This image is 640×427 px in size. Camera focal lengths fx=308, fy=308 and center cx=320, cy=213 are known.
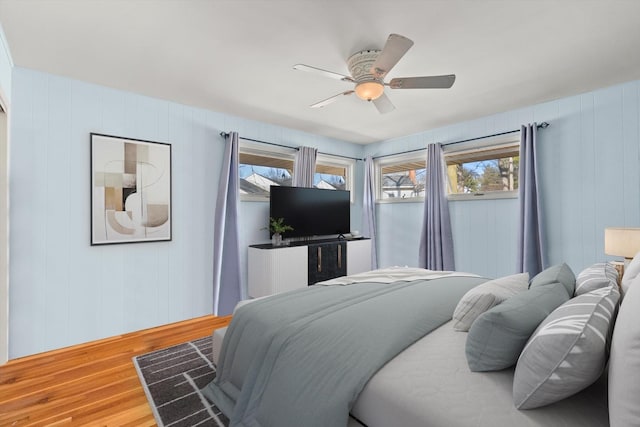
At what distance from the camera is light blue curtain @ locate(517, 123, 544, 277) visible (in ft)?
11.2

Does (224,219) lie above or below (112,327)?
above

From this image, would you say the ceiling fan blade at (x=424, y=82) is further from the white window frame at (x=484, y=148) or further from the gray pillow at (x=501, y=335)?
the white window frame at (x=484, y=148)

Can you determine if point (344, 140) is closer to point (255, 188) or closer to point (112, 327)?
point (255, 188)

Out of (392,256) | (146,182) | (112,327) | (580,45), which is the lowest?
(112,327)

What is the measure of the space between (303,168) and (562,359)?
3.80 meters

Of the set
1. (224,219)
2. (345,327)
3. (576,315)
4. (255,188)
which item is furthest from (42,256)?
(576,315)

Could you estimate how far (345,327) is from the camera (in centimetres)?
148

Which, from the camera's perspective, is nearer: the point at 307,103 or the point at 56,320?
the point at 56,320

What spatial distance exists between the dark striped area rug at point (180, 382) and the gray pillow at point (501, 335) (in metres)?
1.39

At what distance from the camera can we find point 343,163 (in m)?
5.21

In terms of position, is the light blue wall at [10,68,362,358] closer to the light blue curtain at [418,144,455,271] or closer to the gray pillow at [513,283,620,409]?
the light blue curtain at [418,144,455,271]

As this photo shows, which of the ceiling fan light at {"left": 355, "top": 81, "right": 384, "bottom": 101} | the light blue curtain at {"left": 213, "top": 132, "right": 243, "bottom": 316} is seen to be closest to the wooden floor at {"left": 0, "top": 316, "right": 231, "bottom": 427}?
the light blue curtain at {"left": 213, "top": 132, "right": 243, "bottom": 316}

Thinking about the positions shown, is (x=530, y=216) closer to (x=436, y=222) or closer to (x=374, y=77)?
(x=436, y=222)

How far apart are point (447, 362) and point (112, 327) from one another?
3.15 m
